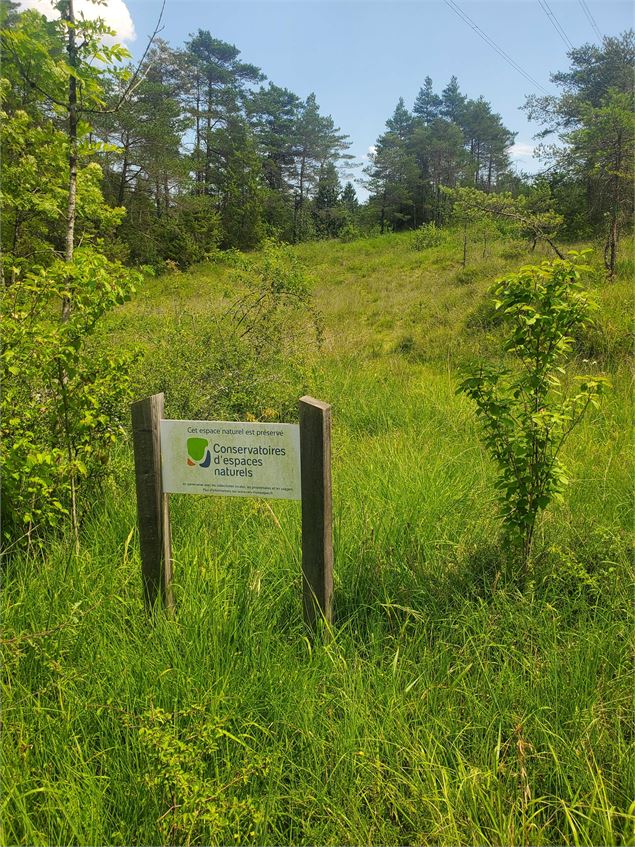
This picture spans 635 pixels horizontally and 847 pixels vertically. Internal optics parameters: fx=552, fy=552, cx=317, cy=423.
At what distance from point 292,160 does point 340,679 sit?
3965cm

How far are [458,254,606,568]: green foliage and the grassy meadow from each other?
0.37m

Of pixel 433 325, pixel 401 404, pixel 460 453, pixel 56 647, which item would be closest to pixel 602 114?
pixel 433 325

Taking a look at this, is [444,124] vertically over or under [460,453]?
over

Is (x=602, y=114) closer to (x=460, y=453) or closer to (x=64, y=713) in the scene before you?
(x=460, y=453)

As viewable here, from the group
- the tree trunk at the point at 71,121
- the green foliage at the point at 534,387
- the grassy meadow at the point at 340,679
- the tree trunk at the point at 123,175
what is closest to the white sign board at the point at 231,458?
the grassy meadow at the point at 340,679

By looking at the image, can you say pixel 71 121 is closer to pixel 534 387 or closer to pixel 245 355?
pixel 245 355

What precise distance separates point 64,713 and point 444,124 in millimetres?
40911

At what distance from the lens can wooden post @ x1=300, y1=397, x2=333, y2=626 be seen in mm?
2170

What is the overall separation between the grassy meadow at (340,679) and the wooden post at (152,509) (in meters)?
0.12

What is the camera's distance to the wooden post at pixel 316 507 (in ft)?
7.12

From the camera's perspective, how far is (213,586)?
8.45 ft

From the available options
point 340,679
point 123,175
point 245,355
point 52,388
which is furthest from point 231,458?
point 123,175

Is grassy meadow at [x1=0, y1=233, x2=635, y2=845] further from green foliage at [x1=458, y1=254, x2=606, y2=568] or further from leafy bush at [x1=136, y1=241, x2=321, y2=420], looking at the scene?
leafy bush at [x1=136, y1=241, x2=321, y2=420]

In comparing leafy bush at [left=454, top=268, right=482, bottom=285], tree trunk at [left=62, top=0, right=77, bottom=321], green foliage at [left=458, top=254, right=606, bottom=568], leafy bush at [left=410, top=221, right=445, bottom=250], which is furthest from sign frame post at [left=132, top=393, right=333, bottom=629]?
leafy bush at [left=410, top=221, right=445, bottom=250]
